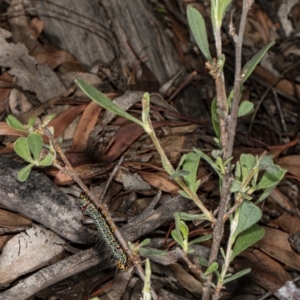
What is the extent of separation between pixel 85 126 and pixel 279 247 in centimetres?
116

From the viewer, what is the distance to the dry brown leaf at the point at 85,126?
11.1ft

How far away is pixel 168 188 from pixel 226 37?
1.96m

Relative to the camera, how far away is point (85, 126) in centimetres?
346

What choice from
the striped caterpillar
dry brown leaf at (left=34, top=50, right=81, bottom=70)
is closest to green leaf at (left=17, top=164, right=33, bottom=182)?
the striped caterpillar

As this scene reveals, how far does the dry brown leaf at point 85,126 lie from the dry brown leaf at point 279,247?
1.01 metres

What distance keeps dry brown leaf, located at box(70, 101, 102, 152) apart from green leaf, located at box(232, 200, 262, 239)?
4.47 ft

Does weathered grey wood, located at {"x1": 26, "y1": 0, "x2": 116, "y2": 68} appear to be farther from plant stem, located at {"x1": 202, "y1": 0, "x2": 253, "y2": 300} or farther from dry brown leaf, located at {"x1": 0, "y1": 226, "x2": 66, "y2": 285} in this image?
plant stem, located at {"x1": 202, "y1": 0, "x2": 253, "y2": 300}

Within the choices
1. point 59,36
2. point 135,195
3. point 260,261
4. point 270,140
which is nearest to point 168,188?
point 135,195

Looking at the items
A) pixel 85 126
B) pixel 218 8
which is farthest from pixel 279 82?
pixel 218 8

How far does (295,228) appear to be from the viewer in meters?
3.21

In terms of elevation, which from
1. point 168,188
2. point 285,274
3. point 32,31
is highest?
point 32,31

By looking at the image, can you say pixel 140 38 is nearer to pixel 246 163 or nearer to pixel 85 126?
pixel 85 126

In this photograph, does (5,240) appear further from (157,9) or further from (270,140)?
(157,9)

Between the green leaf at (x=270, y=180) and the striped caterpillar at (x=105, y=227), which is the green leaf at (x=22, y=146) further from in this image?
the green leaf at (x=270, y=180)
